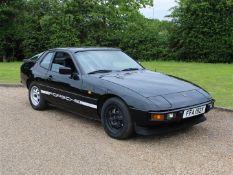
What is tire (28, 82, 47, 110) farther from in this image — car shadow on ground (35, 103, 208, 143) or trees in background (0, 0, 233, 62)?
trees in background (0, 0, 233, 62)

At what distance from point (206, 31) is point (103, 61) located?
14.3 m

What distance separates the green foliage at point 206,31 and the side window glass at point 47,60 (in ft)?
45.1

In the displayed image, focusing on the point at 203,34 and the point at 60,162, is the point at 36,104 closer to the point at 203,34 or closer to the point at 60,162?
the point at 60,162

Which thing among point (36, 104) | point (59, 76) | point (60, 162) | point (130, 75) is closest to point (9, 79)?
point (36, 104)

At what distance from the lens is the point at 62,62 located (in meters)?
7.53

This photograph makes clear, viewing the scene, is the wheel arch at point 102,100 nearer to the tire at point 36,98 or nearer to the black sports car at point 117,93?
the black sports car at point 117,93

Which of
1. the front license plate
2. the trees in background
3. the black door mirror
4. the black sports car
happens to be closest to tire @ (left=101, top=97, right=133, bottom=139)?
the black sports car

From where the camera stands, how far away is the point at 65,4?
80.4ft

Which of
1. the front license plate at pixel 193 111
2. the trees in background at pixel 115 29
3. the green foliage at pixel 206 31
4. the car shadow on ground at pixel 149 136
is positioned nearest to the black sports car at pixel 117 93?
the front license plate at pixel 193 111

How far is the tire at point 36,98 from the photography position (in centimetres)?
809

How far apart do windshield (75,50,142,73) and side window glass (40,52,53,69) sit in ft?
3.12

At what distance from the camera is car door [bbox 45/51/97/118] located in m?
6.64

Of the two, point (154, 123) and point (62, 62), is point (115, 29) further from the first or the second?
point (154, 123)

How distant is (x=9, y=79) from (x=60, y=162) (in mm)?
8520
